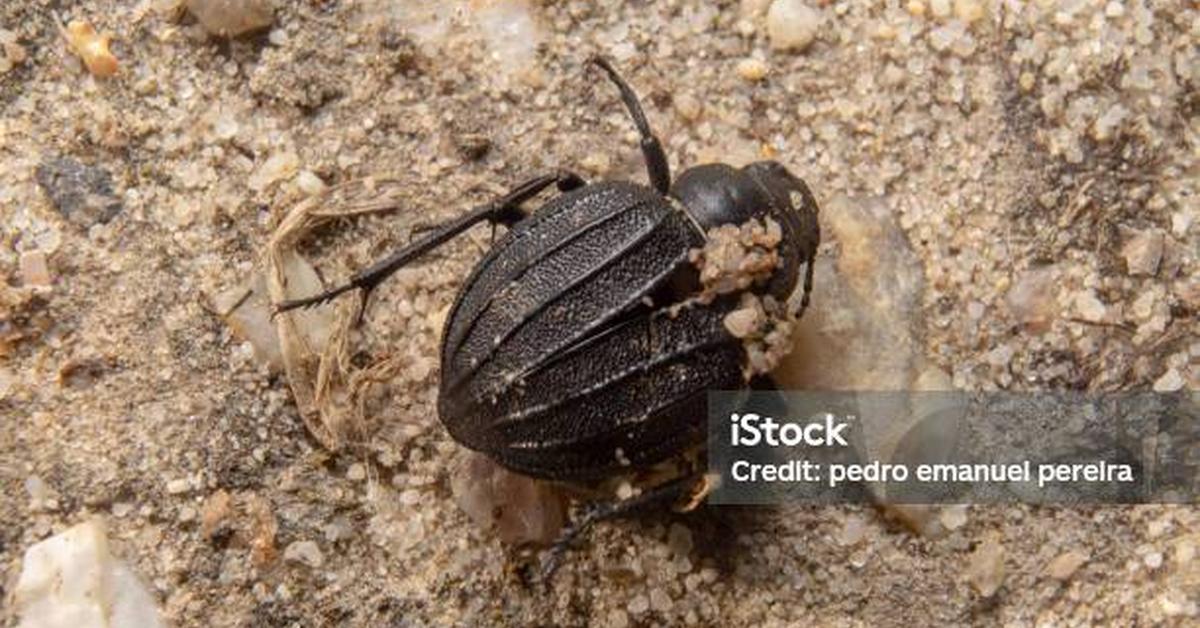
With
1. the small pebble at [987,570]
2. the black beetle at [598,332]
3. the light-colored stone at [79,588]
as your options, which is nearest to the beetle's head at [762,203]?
the black beetle at [598,332]

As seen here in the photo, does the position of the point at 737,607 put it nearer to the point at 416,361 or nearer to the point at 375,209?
the point at 416,361

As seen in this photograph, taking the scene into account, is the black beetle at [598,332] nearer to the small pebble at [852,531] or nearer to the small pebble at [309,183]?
the small pebble at [309,183]

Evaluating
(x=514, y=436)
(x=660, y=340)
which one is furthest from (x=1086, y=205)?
(x=514, y=436)

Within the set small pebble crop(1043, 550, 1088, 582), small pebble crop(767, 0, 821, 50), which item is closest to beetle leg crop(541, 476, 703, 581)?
small pebble crop(1043, 550, 1088, 582)

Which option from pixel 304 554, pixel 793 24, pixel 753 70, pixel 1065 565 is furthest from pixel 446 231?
pixel 1065 565

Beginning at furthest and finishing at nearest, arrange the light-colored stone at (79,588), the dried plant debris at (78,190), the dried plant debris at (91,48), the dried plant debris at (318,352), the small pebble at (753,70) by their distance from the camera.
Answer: the small pebble at (753,70) → the dried plant debris at (91,48) → the dried plant debris at (78,190) → the dried plant debris at (318,352) → the light-colored stone at (79,588)

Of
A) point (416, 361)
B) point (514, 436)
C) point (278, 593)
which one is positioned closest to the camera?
point (514, 436)
